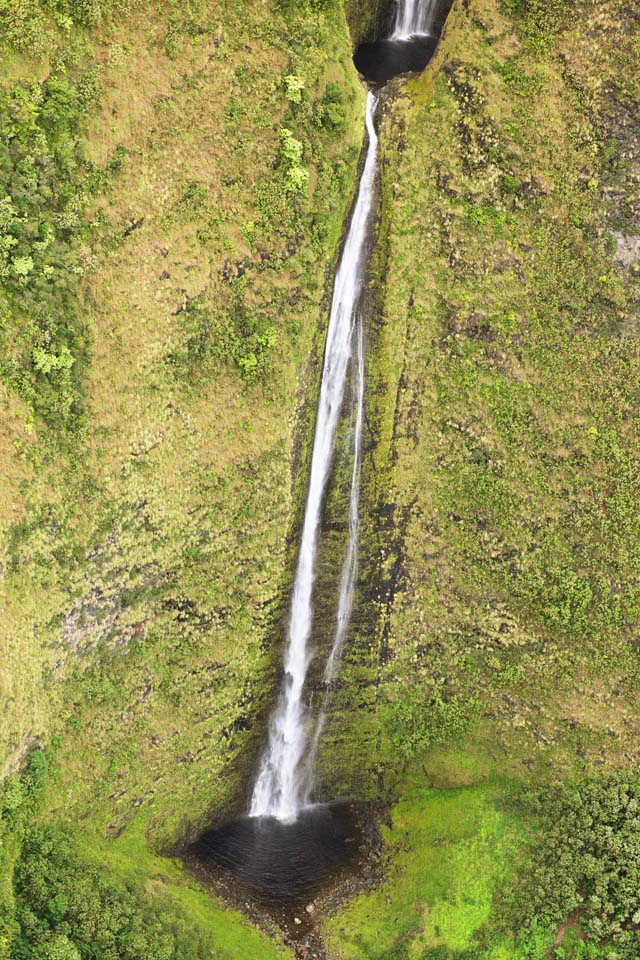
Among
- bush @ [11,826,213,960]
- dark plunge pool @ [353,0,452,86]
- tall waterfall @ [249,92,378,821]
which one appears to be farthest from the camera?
dark plunge pool @ [353,0,452,86]

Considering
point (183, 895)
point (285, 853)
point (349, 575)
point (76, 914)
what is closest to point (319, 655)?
point (349, 575)

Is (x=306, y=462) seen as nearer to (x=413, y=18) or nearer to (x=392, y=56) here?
(x=392, y=56)

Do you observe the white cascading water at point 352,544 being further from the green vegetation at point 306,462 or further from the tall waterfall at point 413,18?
the tall waterfall at point 413,18

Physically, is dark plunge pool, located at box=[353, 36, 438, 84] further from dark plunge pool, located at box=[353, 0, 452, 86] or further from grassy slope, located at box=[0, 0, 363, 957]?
grassy slope, located at box=[0, 0, 363, 957]

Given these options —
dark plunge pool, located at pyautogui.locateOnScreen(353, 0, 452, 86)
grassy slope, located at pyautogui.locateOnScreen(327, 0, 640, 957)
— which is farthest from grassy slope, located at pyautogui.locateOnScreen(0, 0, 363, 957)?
dark plunge pool, located at pyautogui.locateOnScreen(353, 0, 452, 86)

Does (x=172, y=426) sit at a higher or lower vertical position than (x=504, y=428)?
lower

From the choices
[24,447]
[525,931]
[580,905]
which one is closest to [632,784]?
[580,905]
